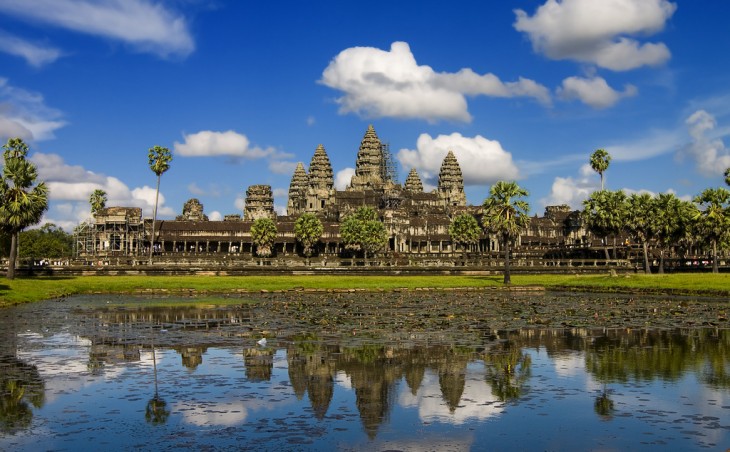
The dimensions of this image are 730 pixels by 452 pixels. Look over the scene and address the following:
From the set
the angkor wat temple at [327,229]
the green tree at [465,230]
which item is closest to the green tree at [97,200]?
the angkor wat temple at [327,229]

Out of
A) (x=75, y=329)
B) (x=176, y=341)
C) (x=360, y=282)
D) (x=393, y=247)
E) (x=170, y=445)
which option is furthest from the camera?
(x=393, y=247)

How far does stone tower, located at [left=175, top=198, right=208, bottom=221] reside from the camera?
192512mm

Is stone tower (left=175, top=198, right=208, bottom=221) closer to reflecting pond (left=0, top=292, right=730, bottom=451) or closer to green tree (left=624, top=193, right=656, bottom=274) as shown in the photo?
green tree (left=624, top=193, right=656, bottom=274)

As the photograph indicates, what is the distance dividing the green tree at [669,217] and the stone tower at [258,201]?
120 metres

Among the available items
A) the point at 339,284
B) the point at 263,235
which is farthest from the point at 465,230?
the point at 339,284

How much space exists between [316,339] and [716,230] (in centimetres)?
6698

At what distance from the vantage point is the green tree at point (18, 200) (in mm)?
62094

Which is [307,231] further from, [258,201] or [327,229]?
[258,201]

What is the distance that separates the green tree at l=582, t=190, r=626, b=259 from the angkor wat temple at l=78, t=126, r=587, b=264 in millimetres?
30722

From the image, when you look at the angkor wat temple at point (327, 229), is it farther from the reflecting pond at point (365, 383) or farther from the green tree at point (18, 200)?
the reflecting pond at point (365, 383)

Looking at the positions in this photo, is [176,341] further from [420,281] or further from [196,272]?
[196,272]

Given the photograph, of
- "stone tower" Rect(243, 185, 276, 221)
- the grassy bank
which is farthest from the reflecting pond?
"stone tower" Rect(243, 185, 276, 221)

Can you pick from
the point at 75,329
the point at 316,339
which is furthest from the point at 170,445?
the point at 75,329

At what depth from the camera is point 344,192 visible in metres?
189
